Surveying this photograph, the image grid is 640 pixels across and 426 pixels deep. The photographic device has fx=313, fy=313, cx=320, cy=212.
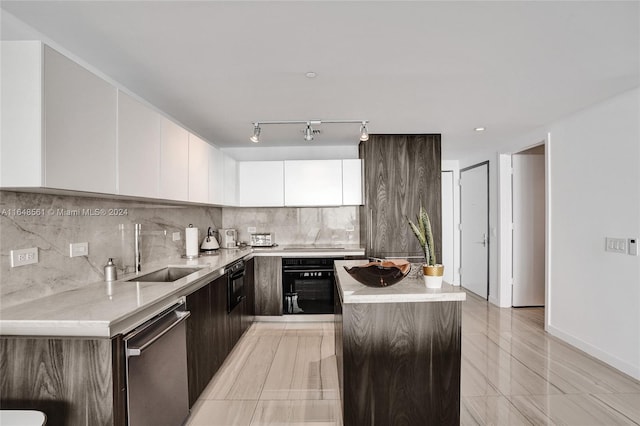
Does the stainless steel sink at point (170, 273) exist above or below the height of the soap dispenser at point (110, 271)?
below

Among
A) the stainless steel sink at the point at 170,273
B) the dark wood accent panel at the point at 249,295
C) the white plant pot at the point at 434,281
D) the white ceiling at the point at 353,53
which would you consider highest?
the white ceiling at the point at 353,53

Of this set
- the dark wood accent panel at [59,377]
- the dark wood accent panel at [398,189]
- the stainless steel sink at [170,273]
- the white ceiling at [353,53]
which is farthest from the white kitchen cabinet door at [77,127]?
the dark wood accent panel at [398,189]

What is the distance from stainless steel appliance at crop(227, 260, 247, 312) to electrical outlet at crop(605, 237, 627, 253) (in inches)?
137

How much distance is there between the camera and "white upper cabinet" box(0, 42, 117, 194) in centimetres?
137

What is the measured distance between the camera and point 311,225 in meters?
4.68

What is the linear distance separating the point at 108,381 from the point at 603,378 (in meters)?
3.54

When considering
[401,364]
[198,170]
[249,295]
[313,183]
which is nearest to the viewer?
[401,364]

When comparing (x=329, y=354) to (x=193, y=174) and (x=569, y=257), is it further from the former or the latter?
(x=569, y=257)

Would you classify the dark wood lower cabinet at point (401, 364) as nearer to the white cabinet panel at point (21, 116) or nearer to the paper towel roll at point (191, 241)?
the white cabinet panel at point (21, 116)

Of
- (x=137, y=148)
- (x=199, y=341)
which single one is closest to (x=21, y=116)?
(x=137, y=148)

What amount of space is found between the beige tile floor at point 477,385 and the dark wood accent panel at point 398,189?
1.27 meters

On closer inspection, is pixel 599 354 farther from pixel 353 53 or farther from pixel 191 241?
pixel 191 241

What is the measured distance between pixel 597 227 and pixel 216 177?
3.90 metres

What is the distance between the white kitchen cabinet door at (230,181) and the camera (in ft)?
12.8
